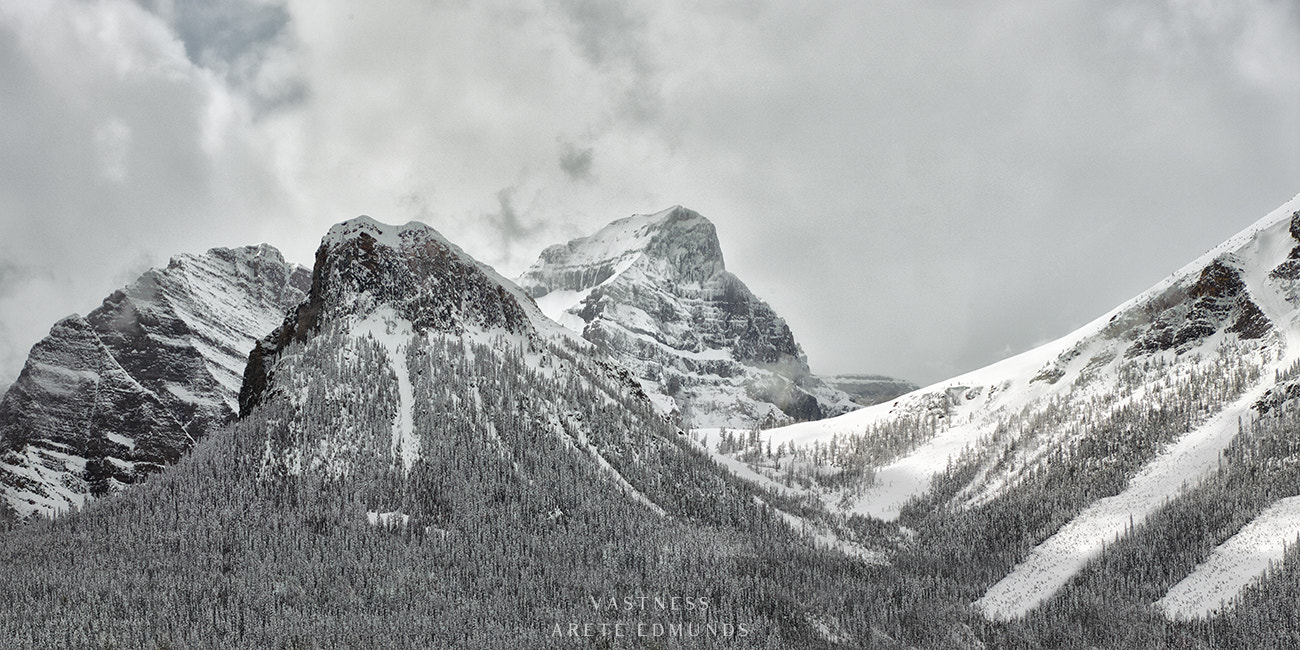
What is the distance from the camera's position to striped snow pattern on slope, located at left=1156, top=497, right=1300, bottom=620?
16738cm

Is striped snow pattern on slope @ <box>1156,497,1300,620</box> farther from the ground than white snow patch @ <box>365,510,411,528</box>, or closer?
closer

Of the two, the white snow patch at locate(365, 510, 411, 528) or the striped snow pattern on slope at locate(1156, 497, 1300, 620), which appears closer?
the striped snow pattern on slope at locate(1156, 497, 1300, 620)

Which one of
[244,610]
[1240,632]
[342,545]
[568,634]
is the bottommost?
[1240,632]

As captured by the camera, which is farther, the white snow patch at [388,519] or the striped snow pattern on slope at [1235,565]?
the white snow patch at [388,519]

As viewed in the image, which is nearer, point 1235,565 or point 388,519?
point 1235,565

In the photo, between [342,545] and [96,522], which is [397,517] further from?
[96,522]

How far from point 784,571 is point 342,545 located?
97.8 m

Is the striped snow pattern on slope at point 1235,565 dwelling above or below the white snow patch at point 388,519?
below

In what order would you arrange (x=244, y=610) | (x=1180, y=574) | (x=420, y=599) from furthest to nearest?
(x=1180, y=574) < (x=420, y=599) < (x=244, y=610)

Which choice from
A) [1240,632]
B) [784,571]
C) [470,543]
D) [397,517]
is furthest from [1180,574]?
[397,517]

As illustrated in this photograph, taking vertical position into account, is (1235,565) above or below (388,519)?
below

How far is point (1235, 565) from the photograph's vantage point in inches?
6850

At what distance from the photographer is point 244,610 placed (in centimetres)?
14750

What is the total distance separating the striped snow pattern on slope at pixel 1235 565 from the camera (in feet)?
549
